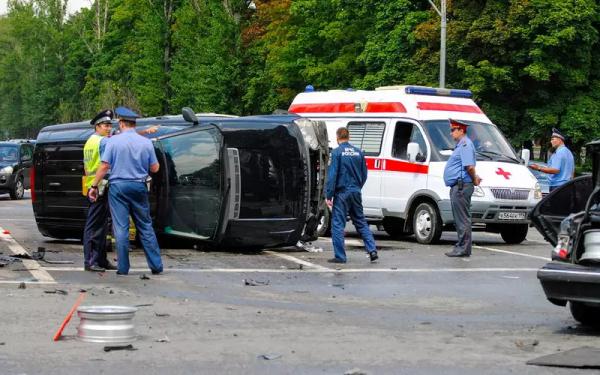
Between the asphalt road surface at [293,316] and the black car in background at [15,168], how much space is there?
67.7 feet

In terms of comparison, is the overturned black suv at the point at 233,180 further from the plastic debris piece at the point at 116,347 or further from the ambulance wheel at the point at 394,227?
the plastic debris piece at the point at 116,347

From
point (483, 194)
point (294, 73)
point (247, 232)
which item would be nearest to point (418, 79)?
point (294, 73)

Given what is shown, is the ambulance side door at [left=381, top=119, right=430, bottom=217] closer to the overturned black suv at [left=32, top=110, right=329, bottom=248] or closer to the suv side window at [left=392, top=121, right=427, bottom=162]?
the suv side window at [left=392, top=121, right=427, bottom=162]

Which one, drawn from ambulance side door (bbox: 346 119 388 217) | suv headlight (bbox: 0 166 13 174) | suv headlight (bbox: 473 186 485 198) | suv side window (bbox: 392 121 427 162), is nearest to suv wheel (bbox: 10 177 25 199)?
suv headlight (bbox: 0 166 13 174)

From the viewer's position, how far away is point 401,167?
19922mm

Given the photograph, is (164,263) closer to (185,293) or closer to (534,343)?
(185,293)

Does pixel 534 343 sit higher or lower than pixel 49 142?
lower

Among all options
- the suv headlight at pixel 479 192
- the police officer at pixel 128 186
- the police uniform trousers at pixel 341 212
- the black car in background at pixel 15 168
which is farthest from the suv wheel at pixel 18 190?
the police officer at pixel 128 186

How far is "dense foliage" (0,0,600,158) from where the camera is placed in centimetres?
4544

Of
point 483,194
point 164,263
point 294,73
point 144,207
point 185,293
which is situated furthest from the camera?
point 294,73

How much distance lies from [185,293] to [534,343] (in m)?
4.02

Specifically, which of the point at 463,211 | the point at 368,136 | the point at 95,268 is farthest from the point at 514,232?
the point at 95,268

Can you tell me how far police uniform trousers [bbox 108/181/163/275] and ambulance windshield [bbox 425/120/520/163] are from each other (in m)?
7.55

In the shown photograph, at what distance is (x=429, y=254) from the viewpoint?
17.3 metres
